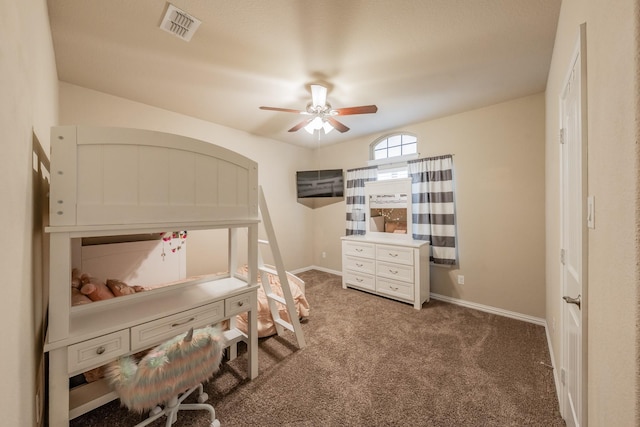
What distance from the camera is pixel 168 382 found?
115cm

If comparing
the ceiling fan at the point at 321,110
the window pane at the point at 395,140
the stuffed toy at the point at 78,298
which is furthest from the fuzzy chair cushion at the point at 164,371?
the window pane at the point at 395,140

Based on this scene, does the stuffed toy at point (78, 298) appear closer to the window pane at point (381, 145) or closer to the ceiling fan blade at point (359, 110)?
the ceiling fan blade at point (359, 110)

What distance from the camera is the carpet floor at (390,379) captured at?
1.49 metres

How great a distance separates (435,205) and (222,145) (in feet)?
10.7

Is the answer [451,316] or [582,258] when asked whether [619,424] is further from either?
[451,316]

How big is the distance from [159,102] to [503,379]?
14.4 feet

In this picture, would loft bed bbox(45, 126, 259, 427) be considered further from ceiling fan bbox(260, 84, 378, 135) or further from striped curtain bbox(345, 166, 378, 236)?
striped curtain bbox(345, 166, 378, 236)

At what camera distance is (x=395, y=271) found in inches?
128

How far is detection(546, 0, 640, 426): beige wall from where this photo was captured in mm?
556

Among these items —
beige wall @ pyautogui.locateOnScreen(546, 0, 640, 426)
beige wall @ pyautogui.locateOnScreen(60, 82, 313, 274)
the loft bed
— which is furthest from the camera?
beige wall @ pyautogui.locateOnScreen(60, 82, 313, 274)

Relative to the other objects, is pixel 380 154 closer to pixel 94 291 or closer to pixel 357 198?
pixel 357 198

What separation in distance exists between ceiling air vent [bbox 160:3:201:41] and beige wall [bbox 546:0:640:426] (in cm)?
208

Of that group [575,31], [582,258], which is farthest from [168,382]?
[575,31]

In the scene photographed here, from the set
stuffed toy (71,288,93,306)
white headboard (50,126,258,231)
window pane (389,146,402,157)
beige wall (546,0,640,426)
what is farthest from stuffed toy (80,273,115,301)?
window pane (389,146,402,157)
